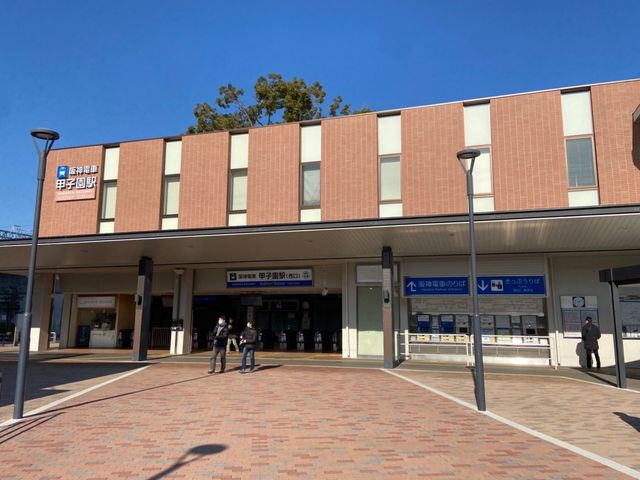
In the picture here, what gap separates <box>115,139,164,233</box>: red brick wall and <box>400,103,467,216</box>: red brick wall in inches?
332

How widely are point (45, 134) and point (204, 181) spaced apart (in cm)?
806

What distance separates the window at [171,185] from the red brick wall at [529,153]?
10.4 metres

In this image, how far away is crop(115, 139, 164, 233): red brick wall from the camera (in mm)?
17141

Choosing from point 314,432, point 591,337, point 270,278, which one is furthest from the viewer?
point 270,278

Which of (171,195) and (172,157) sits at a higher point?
(172,157)

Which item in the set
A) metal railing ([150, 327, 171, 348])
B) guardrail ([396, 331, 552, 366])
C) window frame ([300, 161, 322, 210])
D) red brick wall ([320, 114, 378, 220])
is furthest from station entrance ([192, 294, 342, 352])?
red brick wall ([320, 114, 378, 220])

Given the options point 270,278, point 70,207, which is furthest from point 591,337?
point 70,207

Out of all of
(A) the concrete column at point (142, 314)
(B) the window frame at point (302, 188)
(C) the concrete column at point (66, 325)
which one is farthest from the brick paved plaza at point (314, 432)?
(C) the concrete column at point (66, 325)

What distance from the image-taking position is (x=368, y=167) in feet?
50.6

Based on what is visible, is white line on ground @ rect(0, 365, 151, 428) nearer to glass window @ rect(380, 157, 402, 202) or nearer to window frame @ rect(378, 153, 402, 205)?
window frame @ rect(378, 153, 402, 205)

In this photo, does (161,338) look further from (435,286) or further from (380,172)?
(380,172)

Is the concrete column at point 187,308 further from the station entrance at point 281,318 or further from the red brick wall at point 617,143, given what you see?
the red brick wall at point 617,143

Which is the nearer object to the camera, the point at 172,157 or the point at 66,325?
the point at 172,157

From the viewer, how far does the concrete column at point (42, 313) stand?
23.4 meters
